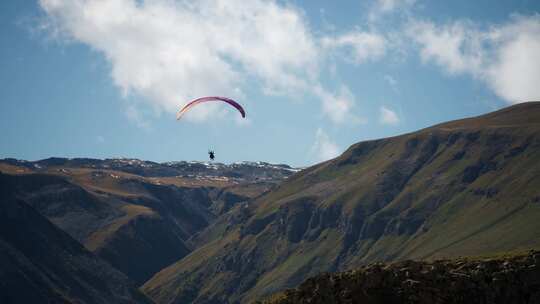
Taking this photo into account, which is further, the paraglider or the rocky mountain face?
the paraglider

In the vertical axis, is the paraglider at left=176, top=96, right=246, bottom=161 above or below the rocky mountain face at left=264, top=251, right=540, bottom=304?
above

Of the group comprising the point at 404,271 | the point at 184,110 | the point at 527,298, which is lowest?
the point at 527,298

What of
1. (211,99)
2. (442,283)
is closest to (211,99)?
(211,99)

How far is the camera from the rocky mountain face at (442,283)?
172ft

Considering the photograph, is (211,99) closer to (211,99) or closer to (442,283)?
(211,99)

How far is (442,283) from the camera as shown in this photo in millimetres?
53719

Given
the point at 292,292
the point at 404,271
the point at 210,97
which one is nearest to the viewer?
the point at 404,271

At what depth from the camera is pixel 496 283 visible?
173ft

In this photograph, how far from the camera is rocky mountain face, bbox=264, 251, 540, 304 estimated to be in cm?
5256

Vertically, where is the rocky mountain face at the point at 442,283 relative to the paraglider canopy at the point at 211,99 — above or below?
below

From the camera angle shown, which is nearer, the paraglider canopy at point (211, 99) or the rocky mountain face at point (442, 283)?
the rocky mountain face at point (442, 283)

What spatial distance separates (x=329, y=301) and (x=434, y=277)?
8697 mm

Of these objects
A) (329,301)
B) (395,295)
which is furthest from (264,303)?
(395,295)

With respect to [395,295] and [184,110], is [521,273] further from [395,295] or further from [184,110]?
[184,110]
